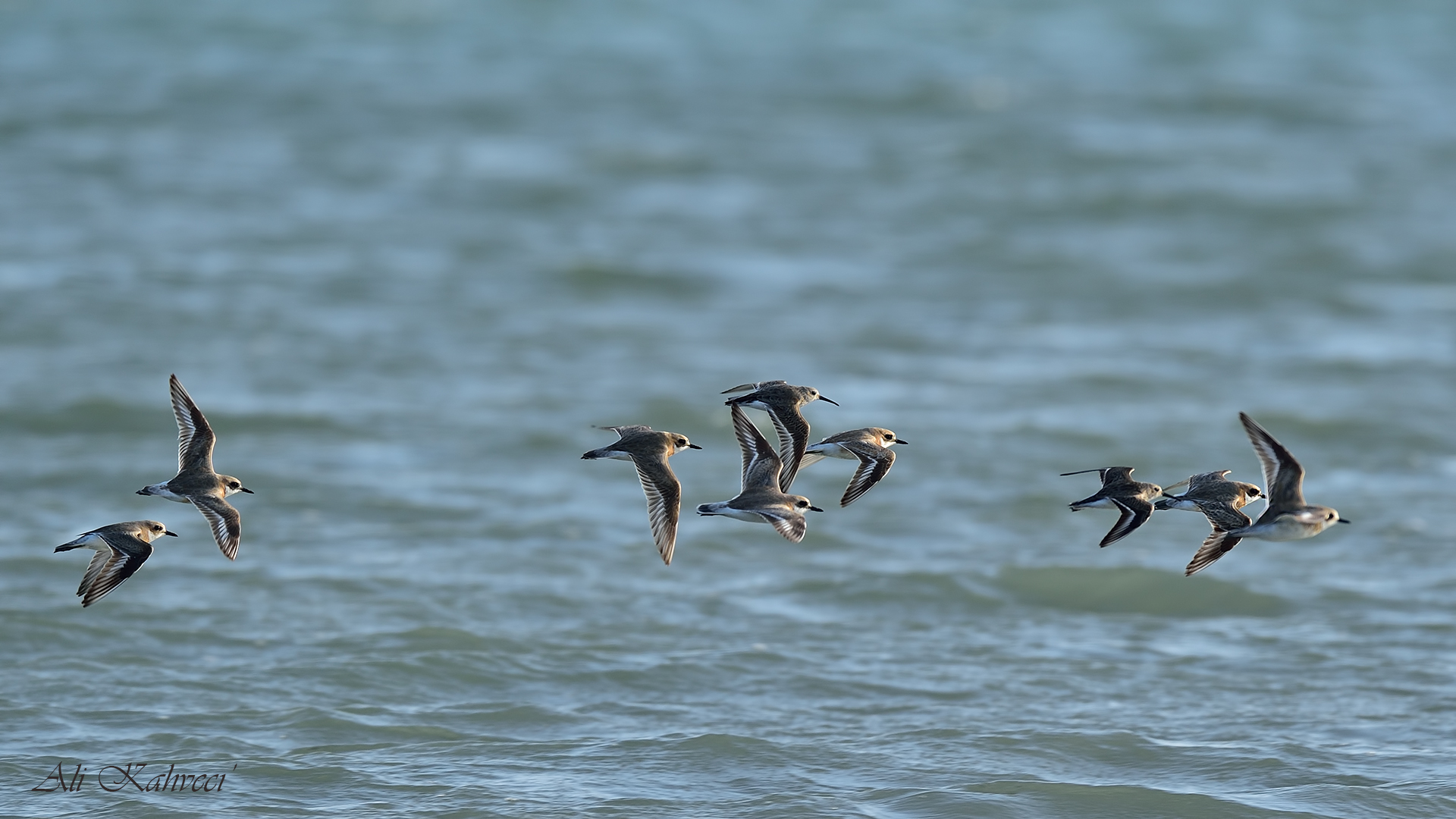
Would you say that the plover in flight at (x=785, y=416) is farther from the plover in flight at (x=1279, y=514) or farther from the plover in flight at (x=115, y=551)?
the plover in flight at (x=115, y=551)

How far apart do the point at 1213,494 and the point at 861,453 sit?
1514 millimetres

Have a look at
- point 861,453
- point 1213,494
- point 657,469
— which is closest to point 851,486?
point 861,453

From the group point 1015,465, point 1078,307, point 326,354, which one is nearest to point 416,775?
point 1015,465

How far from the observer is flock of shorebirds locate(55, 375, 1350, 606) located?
6941mm

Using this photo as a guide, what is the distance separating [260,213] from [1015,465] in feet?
47.1

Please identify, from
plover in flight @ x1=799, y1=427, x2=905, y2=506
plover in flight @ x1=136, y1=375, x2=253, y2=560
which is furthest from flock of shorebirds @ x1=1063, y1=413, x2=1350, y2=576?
plover in flight @ x1=136, y1=375, x2=253, y2=560

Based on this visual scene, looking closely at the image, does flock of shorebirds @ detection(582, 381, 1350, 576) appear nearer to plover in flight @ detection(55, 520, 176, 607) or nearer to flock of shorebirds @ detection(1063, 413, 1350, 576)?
flock of shorebirds @ detection(1063, 413, 1350, 576)

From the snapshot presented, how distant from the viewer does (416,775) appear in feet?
34.4

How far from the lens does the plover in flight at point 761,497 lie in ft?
22.4

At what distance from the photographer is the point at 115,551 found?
297 inches

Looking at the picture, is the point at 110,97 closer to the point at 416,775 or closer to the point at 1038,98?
the point at 1038,98

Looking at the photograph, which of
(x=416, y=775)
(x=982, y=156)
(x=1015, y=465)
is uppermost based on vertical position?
(x=982, y=156)

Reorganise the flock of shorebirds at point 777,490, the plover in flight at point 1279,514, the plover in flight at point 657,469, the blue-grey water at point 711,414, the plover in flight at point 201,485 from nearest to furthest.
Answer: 1. the plover in flight at point 1279,514
2. the flock of shorebirds at point 777,490
3. the plover in flight at point 201,485
4. the plover in flight at point 657,469
5. the blue-grey water at point 711,414

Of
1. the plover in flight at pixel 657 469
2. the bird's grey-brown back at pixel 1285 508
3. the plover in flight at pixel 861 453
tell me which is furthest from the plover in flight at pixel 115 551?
the bird's grey-brown back at pixel 1285 508
